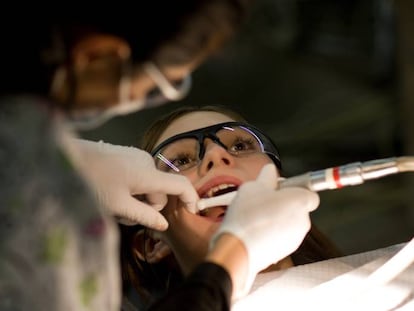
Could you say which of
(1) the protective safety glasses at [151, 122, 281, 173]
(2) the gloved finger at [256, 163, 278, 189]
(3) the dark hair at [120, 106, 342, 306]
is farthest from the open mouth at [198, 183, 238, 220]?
(2) the gloved finger at [256, 163, 278, 189]

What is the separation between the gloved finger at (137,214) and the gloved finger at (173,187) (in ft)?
0.13

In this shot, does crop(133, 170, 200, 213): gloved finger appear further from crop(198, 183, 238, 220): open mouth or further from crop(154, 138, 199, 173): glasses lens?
crop(154, 138, 199, 173): glasses lens

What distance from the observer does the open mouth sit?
176 centimetres

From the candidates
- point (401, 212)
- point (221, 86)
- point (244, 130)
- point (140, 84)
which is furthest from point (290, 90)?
point (140, 84)

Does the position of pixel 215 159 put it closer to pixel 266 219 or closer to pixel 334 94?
pixel 266 219

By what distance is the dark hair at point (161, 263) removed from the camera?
194 centimetres

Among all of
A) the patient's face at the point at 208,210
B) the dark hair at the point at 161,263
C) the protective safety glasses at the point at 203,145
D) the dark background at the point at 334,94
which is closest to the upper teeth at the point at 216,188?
the patient's face at the point at 208,210

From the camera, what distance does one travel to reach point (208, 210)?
69.6 inches

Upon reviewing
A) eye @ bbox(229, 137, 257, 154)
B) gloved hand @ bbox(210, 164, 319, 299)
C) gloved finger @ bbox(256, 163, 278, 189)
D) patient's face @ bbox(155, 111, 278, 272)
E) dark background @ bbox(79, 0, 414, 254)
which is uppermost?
gloved finger @ bbox(256, 163, 278, 189)

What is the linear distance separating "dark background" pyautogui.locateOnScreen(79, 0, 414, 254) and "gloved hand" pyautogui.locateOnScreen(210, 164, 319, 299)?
253cm

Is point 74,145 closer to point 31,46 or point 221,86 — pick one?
point 31,46

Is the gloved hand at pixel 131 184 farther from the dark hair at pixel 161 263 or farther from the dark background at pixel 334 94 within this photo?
the dark background at pixel 334 94

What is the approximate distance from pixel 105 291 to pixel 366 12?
3733 millimetres

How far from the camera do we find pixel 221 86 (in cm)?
427
